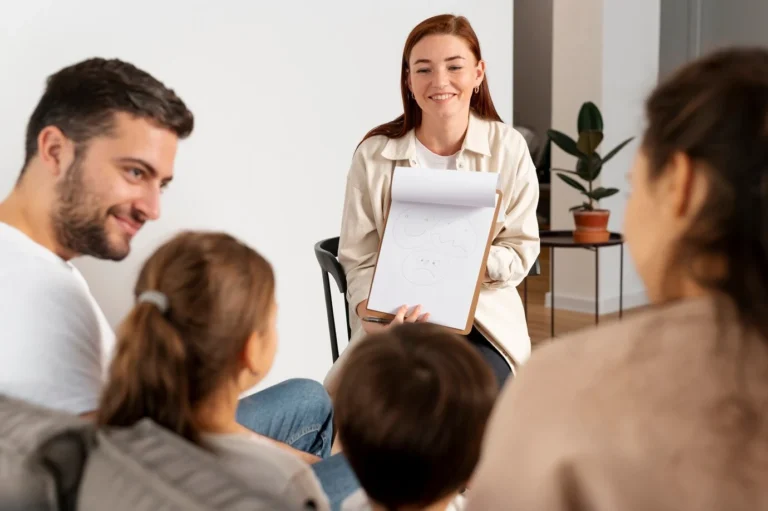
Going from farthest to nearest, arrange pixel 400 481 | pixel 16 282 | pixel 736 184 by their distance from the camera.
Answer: pixel 16 282, pixel 400 481, pixel 736 184

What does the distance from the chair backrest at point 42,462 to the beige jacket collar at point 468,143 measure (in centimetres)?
133

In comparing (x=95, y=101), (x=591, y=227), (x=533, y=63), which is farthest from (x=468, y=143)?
(x=533, y=63)

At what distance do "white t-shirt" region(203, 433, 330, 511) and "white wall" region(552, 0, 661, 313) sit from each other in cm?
383

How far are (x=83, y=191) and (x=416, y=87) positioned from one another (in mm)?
954

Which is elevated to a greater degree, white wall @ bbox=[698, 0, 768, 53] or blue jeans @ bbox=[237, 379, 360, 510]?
white wall @ bbox=[698, 0, 768, 53]

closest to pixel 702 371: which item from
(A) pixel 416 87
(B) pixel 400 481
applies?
(B) pixel 400 481

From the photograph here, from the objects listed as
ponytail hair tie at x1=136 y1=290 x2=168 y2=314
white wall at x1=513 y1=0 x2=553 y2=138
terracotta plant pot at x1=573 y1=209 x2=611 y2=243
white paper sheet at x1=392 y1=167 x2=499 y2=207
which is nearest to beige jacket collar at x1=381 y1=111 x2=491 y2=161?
white paper sheet at x1=392 y1=167 x2=499 y2=207

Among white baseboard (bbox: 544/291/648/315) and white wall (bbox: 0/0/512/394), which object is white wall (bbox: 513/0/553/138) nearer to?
white baseboard (bbox: 544/291/648/315)

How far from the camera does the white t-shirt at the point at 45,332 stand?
45.6 inches

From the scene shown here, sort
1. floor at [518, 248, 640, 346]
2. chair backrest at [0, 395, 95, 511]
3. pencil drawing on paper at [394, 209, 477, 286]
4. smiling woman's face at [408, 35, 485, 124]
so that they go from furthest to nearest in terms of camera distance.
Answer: floor at [518, 248, 640, 346] → smiling woman's face at [408, 35, 485, 124] → pencil drawing on paper at [394, 209, 477, 286] → chair backrest at [0, 395, 95, 511]

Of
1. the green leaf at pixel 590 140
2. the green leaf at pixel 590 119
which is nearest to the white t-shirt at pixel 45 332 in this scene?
the green leaf at pixel 590 140

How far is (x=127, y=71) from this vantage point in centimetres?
151

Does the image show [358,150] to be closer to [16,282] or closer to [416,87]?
[416,87]

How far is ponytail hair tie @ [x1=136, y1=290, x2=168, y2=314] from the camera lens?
1.04 m
